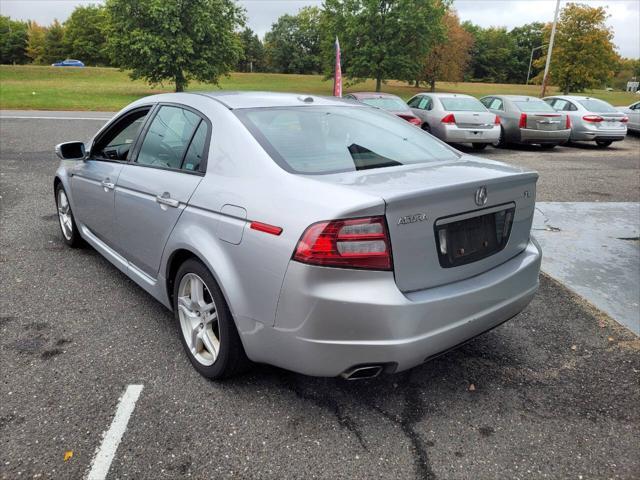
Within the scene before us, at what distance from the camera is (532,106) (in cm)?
1438

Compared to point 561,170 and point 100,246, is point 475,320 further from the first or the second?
point 561,170

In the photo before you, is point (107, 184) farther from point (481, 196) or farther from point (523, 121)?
point (523, 121)

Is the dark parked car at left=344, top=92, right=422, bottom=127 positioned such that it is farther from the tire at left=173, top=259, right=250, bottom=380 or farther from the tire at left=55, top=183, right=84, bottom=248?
the tire at left=173, top=259, right=250, bottom=380

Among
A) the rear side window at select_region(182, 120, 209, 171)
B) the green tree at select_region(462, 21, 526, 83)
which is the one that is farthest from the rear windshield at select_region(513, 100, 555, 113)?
the green tree at select_region(462, 21, 526, 83)

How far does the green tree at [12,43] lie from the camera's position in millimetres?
89375

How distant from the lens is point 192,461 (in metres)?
2.28

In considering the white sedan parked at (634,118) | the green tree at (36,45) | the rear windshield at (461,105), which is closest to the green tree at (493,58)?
the green tree at (36,45)

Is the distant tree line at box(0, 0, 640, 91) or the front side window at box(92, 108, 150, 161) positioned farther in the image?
the distant tree line at box(0, 0, 640, 91)

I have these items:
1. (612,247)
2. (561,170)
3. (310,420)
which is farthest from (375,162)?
(561,170)

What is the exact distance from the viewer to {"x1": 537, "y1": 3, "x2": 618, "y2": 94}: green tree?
39.2 metres

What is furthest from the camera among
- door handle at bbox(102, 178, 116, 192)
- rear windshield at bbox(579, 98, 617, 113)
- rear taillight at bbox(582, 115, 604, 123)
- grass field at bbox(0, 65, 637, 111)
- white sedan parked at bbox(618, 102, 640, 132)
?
grass field at bbox(0, 65, 637, 111)

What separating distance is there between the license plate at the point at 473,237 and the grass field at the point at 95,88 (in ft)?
77.3

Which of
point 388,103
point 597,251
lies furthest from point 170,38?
point 597,251

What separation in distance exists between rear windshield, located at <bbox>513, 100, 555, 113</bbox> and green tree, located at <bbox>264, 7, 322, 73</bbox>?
257 ft
